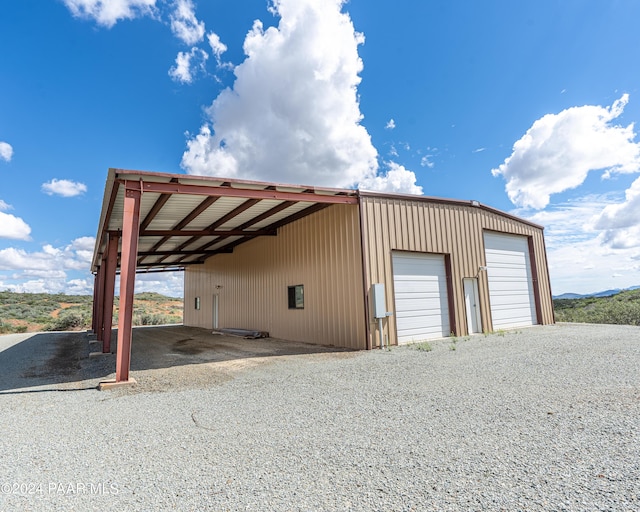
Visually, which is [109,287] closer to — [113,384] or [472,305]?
[113,384]

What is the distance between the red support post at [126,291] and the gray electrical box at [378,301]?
5.58 m

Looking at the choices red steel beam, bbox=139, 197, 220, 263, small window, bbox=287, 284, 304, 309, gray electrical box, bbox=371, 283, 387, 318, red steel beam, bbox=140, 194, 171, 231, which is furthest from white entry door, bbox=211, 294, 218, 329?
gray electrical box, bbox=371, 283, 387, 318

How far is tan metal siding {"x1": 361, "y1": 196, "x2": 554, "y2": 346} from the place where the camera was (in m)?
9.83

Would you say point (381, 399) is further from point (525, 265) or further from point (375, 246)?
point (525, 265)

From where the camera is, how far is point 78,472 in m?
2.87

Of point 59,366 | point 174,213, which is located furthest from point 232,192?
point 59,366

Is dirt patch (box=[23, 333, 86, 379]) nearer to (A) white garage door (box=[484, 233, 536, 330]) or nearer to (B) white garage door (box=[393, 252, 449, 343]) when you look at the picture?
(B) white garage door (box=[393, 252, 449, 343])

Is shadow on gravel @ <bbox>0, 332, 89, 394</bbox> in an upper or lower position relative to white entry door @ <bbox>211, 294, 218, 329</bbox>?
lower

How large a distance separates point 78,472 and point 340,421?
2367 millimetres

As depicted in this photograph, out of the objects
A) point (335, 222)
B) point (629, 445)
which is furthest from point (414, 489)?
point (335, 222)

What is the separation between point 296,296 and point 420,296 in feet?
13.8

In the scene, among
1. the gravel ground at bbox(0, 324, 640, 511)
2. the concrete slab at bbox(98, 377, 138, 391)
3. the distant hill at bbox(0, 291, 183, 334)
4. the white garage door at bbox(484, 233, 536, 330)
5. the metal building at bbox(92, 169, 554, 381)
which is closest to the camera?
the gravel ground at bbox(0, 324, 640, 511)

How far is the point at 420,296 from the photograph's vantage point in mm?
10664

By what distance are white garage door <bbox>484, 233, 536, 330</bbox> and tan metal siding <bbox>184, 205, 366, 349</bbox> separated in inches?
227
